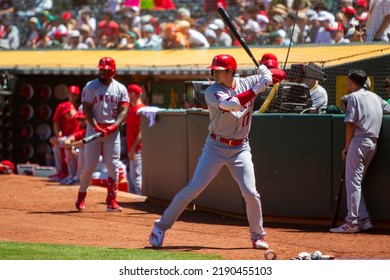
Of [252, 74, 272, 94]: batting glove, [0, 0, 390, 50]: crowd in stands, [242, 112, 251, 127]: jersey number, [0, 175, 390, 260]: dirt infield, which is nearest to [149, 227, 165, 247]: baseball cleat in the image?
[0, 175, 390, 260]: dirt infield

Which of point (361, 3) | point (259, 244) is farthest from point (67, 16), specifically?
point (259, 244)

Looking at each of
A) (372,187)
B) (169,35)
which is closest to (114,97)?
(372,187)

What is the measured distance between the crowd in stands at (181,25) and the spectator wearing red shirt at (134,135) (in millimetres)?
2637

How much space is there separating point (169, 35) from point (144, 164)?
4.93 meters

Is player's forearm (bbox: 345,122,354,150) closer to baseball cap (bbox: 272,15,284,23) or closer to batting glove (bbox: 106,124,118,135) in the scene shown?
batting glove (bbox: 106,124,118,135)

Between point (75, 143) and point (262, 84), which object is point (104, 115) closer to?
point (262, 84)

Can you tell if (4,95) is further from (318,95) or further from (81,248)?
(81,248)

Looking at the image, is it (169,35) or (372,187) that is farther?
(169,35)

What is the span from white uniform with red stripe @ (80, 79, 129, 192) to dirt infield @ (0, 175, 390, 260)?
2.23 feet

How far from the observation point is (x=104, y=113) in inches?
479

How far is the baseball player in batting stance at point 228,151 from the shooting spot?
9.16 metres

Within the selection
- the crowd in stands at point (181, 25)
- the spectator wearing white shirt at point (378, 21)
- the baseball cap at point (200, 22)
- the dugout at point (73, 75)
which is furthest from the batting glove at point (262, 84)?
the baseball cap at point (200, 22)

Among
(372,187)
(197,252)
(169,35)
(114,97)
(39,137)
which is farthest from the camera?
(39,137)

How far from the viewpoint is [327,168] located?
1115cm
